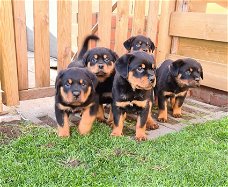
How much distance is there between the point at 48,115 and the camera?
3.98 meters

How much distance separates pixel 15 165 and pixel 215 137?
2.14 m

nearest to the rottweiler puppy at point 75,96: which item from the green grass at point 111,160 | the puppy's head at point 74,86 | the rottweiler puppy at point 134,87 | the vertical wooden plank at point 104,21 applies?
the puppy's head at point 74,86

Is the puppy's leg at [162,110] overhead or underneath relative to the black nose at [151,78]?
underneath

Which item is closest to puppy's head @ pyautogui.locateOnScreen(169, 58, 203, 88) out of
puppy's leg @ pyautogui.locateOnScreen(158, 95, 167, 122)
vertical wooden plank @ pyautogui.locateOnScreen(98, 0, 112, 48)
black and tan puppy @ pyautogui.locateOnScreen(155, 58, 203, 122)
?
black and tan puppy @ pyautogui.locateOnScreen(155, 58, 203, 122)

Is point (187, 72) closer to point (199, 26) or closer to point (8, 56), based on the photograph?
point (199, 26)

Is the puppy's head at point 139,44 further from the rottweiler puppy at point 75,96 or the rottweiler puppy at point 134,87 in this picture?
the rottweiler puppy at point 75,96

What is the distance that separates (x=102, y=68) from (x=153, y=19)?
1996 mm

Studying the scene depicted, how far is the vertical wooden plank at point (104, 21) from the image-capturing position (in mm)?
4431

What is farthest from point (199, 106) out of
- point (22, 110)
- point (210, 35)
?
point (22, 110)

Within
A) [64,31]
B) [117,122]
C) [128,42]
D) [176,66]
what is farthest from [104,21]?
[117,122]

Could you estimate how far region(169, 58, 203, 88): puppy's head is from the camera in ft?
12.0

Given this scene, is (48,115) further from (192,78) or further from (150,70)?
(192,78)

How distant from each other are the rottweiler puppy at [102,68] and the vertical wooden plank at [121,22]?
1210mm

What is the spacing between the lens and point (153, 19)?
5.09 meters
